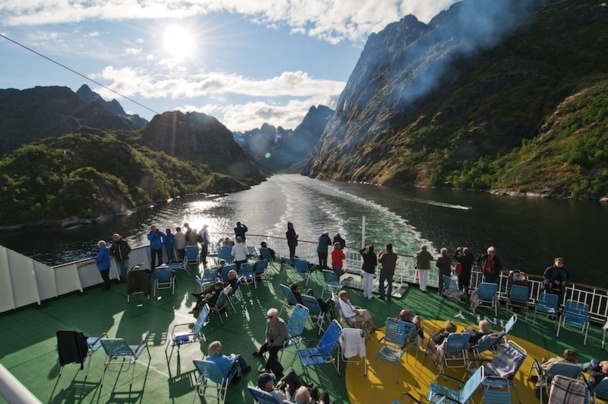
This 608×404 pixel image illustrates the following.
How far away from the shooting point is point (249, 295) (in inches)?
504

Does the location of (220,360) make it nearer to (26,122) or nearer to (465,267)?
(465,267)

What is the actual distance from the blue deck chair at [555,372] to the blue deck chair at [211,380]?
20.4ft

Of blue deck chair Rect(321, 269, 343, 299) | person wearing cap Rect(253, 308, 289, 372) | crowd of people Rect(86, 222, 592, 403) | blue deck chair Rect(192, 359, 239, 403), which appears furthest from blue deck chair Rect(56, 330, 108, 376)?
blue deck chair Rect(321, 269, 343, 299)

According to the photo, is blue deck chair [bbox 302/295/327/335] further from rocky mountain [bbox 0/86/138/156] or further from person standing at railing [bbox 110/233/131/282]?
rocky mountain [bbox 0/86/138/156]

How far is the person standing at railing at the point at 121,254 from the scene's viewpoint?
13539 mm

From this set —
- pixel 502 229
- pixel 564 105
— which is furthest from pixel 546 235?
pixel 564 105

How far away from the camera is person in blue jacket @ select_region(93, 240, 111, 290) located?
12773 millimetres

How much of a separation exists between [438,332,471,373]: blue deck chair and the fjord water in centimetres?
2697

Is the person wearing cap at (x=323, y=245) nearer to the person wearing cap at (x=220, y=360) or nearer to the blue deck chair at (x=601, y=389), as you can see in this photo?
the person wearing cap at (x=220, y=360)

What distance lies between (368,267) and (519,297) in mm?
4648

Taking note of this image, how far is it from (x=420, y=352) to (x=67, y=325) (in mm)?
10361


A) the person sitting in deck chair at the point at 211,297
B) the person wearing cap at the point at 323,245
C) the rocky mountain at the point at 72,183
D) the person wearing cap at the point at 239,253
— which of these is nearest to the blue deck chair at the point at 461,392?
the person sitting in deck chair at the point at 211,297

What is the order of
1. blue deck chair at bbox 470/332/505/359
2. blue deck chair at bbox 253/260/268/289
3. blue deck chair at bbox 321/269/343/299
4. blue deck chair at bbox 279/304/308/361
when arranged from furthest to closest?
blue deck chair at bbox 253/260/268/289 < blue deck chair at bbox 321/269/343/299 < blue deck chair at bbox 279/304/308/361 < blue deck chair at bbox 470/332/505/359

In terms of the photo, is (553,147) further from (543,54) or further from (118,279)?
(118,279)
